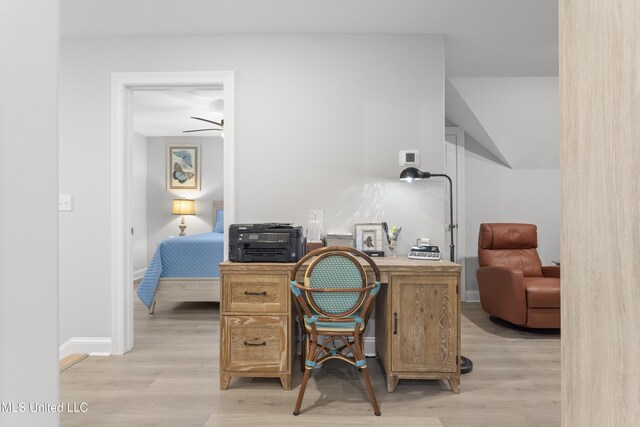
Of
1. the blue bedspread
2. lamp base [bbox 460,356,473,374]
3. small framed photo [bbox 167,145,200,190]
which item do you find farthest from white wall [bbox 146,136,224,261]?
lamp base [bbox 460,356,473,374]

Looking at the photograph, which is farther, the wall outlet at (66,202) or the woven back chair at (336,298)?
the wall outlet at (66,202)

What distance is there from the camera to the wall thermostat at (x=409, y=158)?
118 inches

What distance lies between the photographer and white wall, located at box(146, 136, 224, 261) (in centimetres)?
643

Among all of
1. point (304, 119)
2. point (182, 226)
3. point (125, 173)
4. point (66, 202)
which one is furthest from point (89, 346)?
point (182, 226)

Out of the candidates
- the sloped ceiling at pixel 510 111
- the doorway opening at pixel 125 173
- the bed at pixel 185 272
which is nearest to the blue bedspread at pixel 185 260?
the bed at pixel 185 272

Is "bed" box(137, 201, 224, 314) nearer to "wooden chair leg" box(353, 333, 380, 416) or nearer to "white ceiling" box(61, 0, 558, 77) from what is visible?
"white ceiling" box(61, 0, 558, 77)

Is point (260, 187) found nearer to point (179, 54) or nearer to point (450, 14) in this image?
point (179, 54)

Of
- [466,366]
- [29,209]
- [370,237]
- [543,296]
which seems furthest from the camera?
[543,296]

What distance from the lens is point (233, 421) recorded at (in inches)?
79.0

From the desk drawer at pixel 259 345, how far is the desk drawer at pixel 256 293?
0.06 m

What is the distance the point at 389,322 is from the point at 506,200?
305 centimetres

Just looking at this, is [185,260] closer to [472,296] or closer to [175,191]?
[175,191]

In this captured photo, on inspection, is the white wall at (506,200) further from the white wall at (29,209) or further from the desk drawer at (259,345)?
the white wall at (29,209)

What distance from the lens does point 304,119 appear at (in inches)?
120
